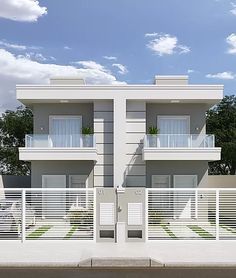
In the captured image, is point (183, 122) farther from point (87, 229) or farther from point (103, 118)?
point (87, 229)

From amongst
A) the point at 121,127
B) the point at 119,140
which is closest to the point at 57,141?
the point at 119,140

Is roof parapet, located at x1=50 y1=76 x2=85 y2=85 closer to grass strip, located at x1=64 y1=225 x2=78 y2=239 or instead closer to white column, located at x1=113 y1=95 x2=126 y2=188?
white column, located at x1=113 y1=95 x2=126 y2=188

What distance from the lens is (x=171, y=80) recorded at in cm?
2808

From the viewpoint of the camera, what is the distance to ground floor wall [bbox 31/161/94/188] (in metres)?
26.3

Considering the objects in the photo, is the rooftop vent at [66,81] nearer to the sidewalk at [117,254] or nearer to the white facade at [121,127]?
the white facade at [121,127]

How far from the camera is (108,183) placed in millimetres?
26406

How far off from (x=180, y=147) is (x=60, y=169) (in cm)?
672

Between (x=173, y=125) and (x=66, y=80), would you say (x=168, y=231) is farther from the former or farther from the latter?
(x=66, y=80)

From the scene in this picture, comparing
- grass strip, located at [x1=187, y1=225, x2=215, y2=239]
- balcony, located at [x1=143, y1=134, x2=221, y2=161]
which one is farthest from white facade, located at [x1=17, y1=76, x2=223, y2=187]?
grass strip, located at [x1=187, y1=225, x2=215, y2=239]

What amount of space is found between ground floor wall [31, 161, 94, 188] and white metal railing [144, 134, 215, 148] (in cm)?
361

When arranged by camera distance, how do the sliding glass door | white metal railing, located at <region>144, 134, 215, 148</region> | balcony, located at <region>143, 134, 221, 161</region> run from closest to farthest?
balcony, located at <region>143, 134, 221, 161</region> → white metal railing, located at <region>144, 134, 215, 148</region> → the sliding glass door

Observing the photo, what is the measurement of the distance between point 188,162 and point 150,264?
49.0 feet

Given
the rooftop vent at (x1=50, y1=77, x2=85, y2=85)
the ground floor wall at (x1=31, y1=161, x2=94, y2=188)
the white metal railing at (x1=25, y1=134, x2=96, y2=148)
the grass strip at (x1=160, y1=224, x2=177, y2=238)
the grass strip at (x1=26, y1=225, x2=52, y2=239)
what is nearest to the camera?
the grass strip at (x1=26, y1=225, x2=52, y2=239)

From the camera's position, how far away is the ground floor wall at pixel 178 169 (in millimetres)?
26375
